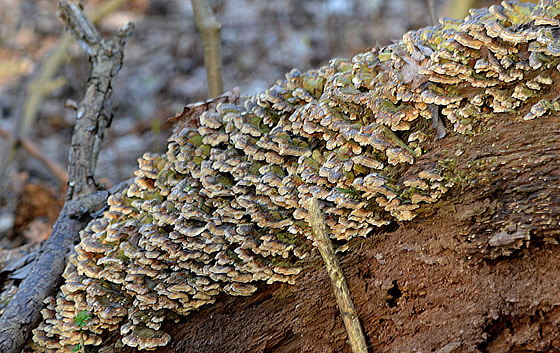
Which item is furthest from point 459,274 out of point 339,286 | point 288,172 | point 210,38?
point 210,38

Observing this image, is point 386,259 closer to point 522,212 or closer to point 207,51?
point 522,212

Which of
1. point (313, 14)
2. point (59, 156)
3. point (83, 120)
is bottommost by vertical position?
point (83, 120)

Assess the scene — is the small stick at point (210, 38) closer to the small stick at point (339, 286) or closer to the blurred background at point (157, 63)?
the blurred background at point (157, 63)

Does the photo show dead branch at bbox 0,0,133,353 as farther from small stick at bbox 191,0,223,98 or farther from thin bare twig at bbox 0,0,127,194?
thin bare twig at bbox 0,0,127,194

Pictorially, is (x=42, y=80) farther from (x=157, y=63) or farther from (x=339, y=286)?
(x=339, y=286)

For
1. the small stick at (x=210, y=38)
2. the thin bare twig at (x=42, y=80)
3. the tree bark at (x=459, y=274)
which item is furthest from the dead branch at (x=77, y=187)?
the thin bare twig at (x=42, y=80)

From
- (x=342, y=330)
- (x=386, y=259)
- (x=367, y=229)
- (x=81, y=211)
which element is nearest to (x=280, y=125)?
(x=367, y=229)

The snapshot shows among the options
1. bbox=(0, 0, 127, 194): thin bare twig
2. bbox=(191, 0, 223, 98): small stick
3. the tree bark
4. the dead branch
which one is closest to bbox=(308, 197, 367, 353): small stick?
the tree bark
